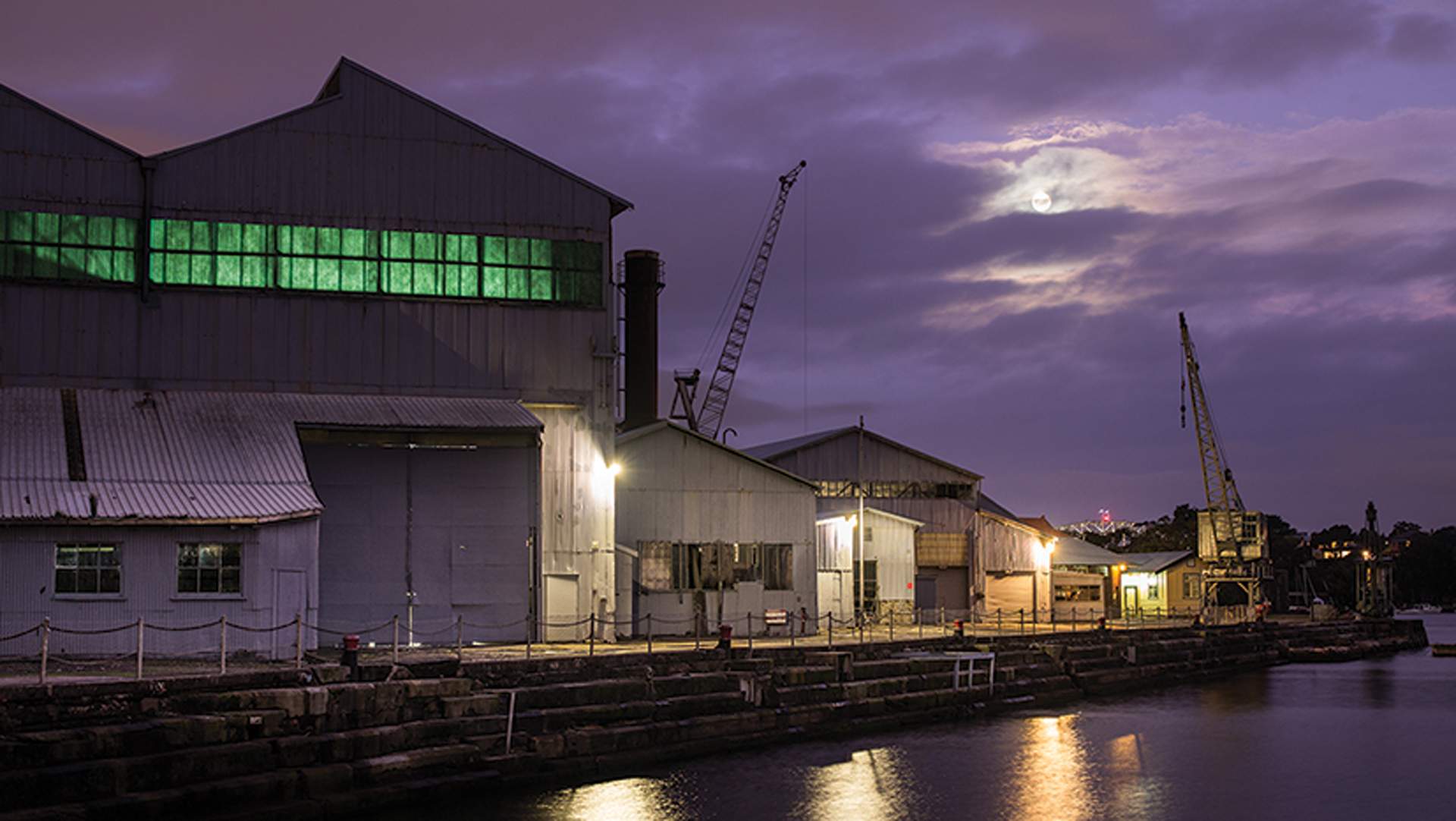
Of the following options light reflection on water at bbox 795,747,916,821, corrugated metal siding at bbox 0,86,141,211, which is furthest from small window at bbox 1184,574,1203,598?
corrugated metal siding at bbox 0,86,141,211

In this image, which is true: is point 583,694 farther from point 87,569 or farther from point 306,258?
point 306,258

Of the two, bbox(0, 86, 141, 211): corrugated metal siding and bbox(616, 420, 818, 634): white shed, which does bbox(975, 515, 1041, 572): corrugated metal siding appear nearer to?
bbox(616, 420, 818, 634): white shed

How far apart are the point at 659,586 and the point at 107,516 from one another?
64.2ft

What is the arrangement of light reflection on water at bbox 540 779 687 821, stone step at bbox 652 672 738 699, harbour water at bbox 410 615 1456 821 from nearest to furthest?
light reflection on water at bbox 540 779 687 821 < harbour water at bbox 410 615 1456 821 < stone step at bbox 652 672 738 699

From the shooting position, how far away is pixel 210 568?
1377 inches

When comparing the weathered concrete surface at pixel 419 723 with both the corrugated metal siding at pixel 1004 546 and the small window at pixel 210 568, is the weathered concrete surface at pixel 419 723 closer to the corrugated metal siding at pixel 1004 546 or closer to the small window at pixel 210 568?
the small window at pixel 210 568

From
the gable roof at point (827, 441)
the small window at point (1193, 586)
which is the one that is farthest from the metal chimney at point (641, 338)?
the small window at point (1193, 586)

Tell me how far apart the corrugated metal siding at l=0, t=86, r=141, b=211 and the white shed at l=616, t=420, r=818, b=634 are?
1732 cm

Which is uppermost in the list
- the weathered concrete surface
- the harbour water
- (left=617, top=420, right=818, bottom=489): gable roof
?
(left=617, top=420, right=818, bottom=489): gable roof

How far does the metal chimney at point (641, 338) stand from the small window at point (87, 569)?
28566 millimetres

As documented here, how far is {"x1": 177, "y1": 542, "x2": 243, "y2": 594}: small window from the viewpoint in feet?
114

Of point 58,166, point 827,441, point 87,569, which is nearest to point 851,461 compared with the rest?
point 827,441

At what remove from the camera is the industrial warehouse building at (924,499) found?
6681cm

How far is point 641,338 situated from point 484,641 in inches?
856
